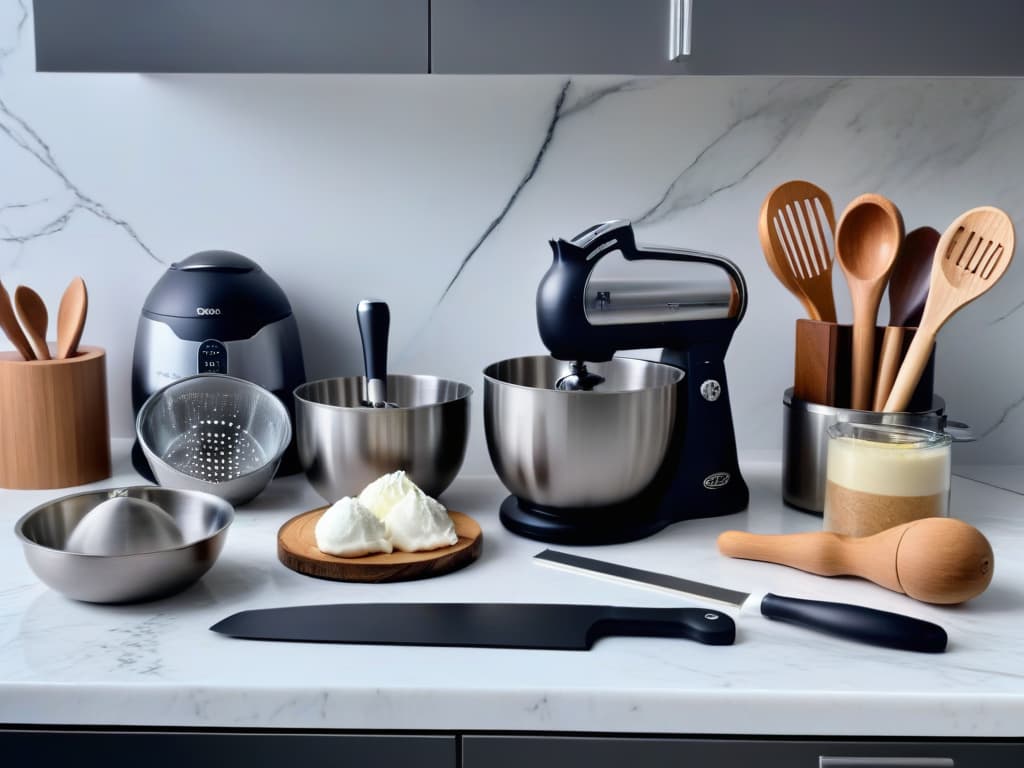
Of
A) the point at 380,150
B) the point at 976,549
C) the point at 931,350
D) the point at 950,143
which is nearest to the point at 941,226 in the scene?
the point at 950,143

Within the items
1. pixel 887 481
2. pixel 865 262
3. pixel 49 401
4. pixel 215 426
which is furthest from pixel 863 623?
pixel 49 401

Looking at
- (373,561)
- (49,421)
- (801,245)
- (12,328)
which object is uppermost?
(801,245)

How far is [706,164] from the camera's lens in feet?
4.80

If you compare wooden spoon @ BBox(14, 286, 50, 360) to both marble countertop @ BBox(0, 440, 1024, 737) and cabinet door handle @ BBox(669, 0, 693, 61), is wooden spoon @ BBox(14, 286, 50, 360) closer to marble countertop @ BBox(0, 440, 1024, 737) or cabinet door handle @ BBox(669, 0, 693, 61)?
marble countertop @ BBox(0, 440, 1024, 737)

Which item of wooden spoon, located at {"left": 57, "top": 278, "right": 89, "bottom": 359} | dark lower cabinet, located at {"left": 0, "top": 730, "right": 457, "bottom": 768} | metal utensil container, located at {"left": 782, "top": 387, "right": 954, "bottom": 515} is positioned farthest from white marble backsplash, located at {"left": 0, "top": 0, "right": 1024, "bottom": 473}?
dark lower cabinet, located at {"left": 0, "top": 730, "right": 457, "bottom": 768}

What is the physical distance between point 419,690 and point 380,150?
0.89 m

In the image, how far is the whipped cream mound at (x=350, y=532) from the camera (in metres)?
1.05

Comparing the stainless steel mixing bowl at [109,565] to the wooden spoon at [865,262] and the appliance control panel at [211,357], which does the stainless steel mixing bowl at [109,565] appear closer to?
the appliance control panel at [211,357]

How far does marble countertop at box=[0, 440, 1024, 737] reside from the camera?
2.68ft

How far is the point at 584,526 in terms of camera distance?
117 centimetres

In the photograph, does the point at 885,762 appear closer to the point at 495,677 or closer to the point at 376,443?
the point at 495,677

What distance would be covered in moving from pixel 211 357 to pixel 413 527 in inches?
17.3

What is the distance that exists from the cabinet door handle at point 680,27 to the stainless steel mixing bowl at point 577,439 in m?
0.38

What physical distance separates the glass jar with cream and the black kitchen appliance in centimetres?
76
